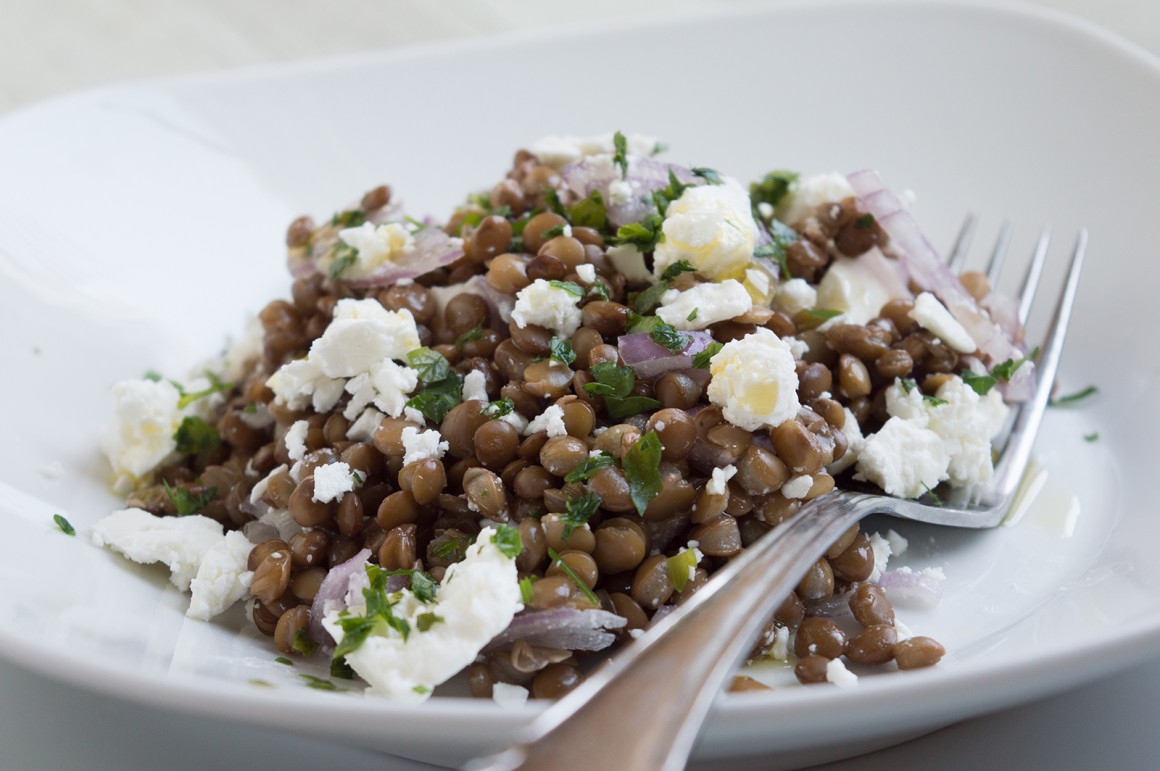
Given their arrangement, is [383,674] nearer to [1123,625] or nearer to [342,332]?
[342,332]

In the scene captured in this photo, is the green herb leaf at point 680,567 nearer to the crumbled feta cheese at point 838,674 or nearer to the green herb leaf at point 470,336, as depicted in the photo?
the crumbled feta cheese at point 838,674

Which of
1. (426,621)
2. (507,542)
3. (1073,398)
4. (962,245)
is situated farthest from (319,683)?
(962,245)

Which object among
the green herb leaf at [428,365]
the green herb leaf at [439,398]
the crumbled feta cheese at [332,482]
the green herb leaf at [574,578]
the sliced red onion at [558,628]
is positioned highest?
the green herb leaf at [428,365]

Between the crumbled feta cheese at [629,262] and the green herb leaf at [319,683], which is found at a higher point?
the crumbled feta cheese at [629,262]

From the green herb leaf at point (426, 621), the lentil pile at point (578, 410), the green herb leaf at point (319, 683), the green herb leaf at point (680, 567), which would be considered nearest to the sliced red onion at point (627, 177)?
the lentil pile at point (578, 410)

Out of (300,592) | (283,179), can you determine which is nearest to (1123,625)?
(300,592)

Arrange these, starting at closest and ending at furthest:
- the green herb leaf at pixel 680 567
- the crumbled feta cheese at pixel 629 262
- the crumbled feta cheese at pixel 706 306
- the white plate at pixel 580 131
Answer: the white plate at pixel 580 131
the green herb leaf at pixel 680 567
the crumbled feta cheese at pixel 706 306
the crumbled feta cheese at pixel 629 262
